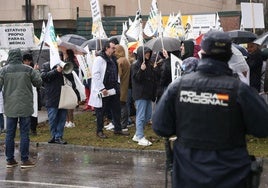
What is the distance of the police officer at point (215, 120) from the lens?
4059mm

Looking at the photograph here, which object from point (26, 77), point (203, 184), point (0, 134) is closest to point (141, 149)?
point (26, 77)

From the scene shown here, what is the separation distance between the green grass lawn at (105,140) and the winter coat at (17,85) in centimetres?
226

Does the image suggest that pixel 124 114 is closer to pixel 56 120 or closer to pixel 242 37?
pixel 56 120

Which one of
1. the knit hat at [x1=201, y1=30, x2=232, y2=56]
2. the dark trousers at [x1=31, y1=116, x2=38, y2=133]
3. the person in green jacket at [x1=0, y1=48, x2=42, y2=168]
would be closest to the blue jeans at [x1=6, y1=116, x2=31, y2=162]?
the person in green jacket at [x1=0, y1=48, x2=42, y2=168]

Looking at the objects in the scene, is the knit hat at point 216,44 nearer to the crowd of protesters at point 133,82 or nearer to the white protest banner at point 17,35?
the crowd of protesters at point 133,82

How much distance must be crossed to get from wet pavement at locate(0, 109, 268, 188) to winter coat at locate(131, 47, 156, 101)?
1121 millimetres

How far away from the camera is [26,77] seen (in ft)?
30.7

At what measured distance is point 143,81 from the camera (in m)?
11.1

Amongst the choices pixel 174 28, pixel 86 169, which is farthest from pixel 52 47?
pixel 174 28

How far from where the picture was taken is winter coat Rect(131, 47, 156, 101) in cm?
1111

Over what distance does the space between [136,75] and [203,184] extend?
712cm

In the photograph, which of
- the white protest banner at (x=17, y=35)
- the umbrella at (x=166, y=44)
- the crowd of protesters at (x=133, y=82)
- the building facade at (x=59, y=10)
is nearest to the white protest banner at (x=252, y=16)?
the umbrella at (x=166, y=44)

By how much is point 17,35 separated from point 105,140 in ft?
13.3

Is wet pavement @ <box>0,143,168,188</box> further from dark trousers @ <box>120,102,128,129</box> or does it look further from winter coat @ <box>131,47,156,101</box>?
dark trousers @ <box>120,102,128,129</box>
